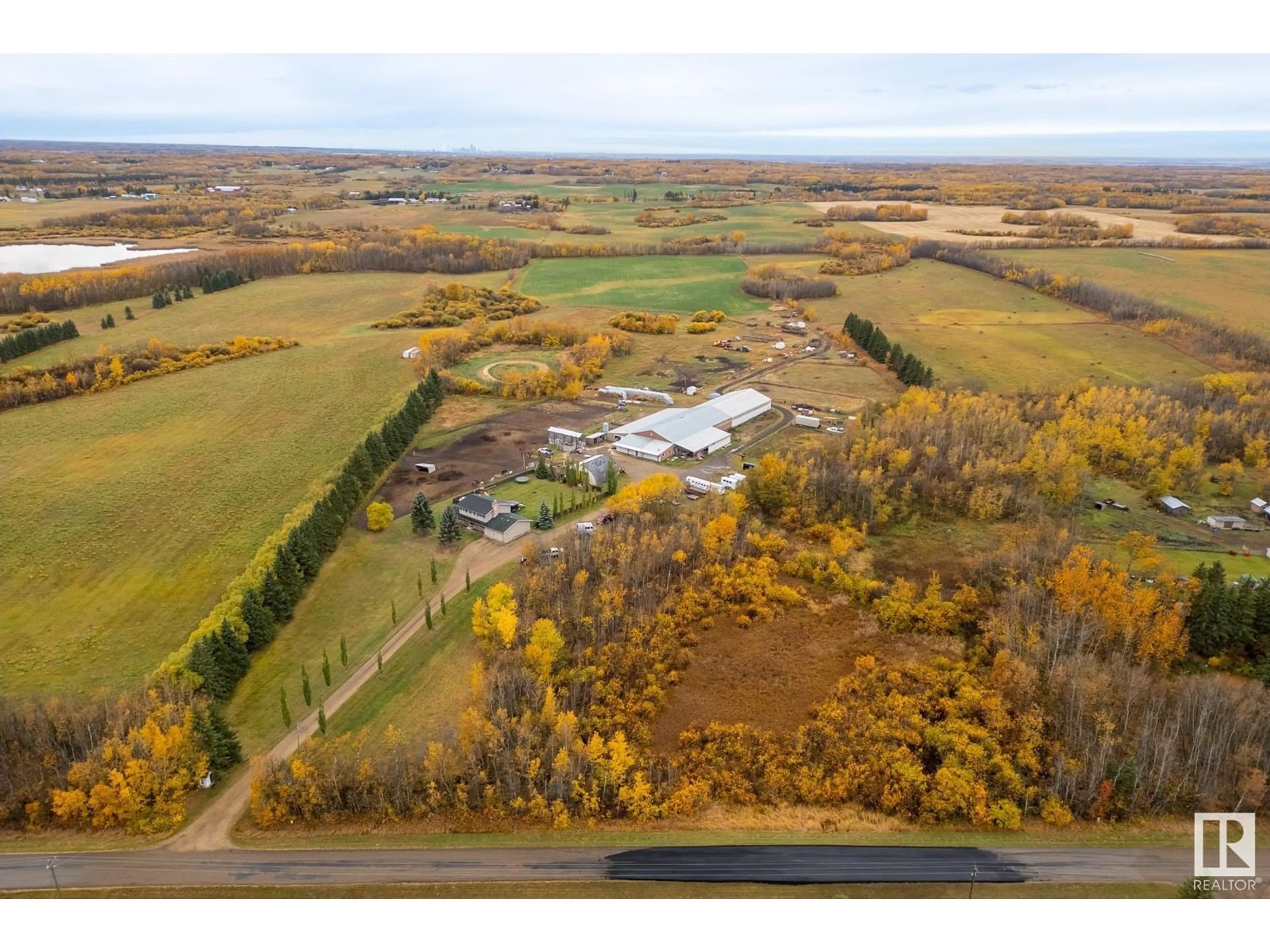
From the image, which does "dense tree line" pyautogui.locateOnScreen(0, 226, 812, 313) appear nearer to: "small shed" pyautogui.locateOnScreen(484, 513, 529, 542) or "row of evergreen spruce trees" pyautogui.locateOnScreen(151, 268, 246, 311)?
"row of evergreen spruce trees" pyautogui.locateOnScreen(151, 268, 246, 311)

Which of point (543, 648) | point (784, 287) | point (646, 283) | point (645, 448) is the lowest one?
point (543, 648)

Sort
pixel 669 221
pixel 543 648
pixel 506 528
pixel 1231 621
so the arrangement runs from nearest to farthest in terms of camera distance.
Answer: pixel 543 648
pixel 1231 621
pixel 506 528
pixel 669 221

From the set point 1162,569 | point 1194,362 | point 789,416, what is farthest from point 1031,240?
point 1162,569

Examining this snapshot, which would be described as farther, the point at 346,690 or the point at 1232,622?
the point at 1232,622

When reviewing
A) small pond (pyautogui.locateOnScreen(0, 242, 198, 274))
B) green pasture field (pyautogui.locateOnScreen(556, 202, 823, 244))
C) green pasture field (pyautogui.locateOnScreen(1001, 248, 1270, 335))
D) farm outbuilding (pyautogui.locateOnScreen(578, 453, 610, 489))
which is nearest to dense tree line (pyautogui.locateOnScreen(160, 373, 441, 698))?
farm outbuilding (pyautogui.locateOnScreen(578, 453, 610, 489))

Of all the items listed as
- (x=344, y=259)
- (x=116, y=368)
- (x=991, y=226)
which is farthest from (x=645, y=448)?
(x=991, y=226)

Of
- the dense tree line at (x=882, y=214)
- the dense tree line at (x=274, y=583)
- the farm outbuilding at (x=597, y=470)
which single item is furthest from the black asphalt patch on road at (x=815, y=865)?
the dense tree line at (x=882, y=214)

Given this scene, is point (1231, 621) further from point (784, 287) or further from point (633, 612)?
point (784, 287)
